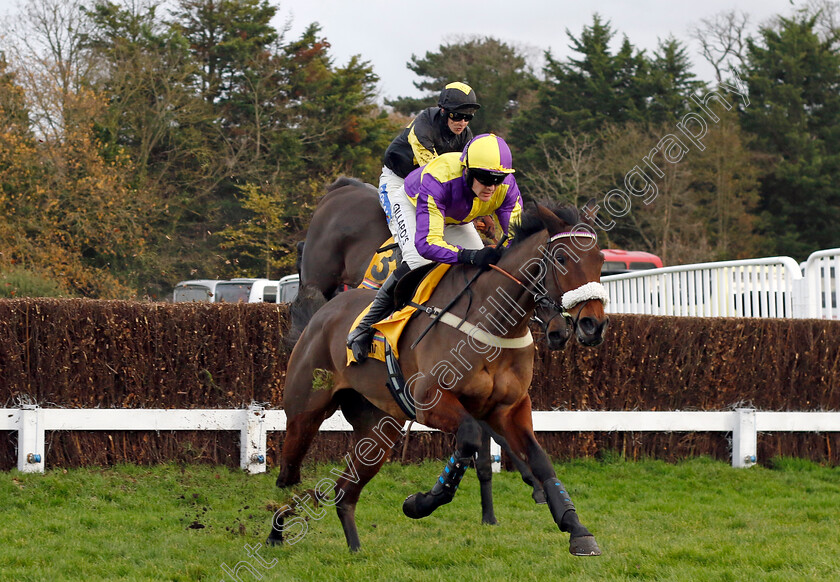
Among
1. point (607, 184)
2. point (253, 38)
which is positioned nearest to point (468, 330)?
point (607, 184)

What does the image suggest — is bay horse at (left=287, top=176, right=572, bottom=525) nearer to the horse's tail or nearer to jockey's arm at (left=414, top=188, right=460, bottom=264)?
the horse's tail

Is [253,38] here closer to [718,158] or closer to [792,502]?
[718,158]

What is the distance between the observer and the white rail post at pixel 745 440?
8672mm

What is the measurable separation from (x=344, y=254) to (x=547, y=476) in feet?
10.3

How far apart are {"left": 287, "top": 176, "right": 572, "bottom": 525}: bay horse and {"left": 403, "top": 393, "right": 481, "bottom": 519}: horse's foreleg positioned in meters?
1.83

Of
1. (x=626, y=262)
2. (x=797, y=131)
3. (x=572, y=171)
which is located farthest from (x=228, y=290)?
(x=797, y=131)

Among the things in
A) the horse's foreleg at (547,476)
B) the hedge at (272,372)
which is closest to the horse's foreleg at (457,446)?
the horse's foreleg at (547,476)

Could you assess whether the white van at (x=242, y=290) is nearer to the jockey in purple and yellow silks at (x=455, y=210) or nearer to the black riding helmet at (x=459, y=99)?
the black riding helmet at (x=459, y=99)

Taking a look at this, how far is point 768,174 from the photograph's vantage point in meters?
31.9

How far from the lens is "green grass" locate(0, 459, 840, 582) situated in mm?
4895

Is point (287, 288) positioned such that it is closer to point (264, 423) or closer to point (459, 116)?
point (264, 423)

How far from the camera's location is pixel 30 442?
7.07 metres

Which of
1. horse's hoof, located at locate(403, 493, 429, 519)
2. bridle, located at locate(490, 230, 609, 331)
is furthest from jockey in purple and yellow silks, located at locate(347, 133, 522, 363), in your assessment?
horse's hoof, located at locate(403, 493, 429, 519)

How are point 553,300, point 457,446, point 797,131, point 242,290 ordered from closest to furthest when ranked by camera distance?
point 553,300
point 457,446
point 242,290
point 797,131
